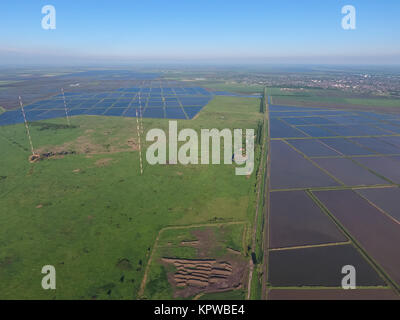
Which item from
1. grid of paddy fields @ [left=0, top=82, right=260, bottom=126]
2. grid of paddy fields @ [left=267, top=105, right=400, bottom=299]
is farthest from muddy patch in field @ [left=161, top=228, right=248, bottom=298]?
grid of paddy fields @ [left=0, top=82, right=260, bottom=126]

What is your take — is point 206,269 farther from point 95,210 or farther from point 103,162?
point 103,162

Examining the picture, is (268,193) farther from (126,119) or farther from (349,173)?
(126,119)

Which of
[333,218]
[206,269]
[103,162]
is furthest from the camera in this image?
[103,162]

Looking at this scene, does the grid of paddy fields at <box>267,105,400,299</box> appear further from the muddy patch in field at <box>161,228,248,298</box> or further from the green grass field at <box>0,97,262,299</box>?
the green grass field at <box>0,97,262,299</box>

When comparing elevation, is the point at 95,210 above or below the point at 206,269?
above

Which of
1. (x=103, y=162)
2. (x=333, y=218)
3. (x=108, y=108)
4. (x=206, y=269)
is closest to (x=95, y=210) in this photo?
(x=103, y=162)
